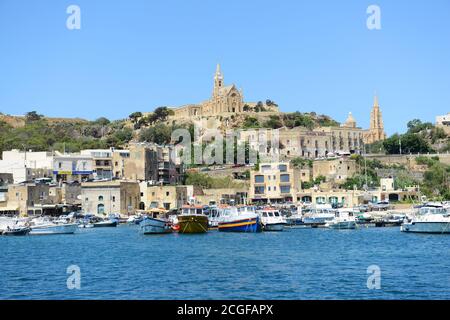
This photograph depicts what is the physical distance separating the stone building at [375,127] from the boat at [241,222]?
345 ft

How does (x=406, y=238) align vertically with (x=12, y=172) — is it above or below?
below

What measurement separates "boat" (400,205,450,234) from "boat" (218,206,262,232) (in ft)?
36.2

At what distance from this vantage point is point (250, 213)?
185ft

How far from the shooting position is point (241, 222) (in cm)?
5603

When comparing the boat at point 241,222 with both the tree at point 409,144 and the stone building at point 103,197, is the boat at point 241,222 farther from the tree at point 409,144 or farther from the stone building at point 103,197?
the tree at point 409,144

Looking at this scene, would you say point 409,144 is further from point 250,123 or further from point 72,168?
point 72,168

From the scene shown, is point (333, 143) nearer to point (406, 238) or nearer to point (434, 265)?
point (406, 238)

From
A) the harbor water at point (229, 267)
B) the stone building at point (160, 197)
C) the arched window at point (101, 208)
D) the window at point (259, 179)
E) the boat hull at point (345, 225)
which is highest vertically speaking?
the window at point (259, 179)

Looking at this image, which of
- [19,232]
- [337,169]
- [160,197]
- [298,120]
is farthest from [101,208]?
[298,120]

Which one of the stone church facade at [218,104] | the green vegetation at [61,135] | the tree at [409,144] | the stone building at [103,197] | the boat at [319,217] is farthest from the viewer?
the stone church facade at [218,104]

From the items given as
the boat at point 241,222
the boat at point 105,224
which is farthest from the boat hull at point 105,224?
the boat at point 241,222

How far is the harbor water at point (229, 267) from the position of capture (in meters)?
24.0

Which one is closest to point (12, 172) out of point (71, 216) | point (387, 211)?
point (71, 216)

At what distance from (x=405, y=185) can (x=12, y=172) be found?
47.2 metres
